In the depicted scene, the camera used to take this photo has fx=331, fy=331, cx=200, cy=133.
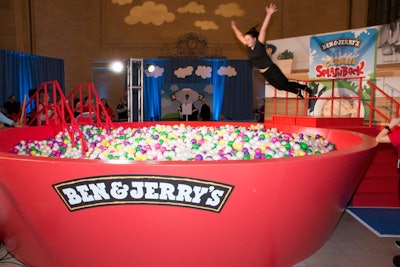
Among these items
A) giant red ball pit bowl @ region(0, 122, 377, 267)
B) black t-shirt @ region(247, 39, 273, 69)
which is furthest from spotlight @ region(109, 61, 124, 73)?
giant red ball pit bowl @ region(0, 122, 377, 267)

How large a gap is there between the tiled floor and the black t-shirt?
215 centimetres

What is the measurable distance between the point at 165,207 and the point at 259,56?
113 inches

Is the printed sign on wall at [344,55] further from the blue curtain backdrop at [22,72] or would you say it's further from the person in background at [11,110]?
the blue curtain backdrop at [22,72]

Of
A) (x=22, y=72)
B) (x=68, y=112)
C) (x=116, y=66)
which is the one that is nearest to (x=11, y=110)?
(x=68, y=112)

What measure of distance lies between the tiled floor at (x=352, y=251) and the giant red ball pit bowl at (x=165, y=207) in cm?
37

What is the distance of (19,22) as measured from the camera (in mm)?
9781

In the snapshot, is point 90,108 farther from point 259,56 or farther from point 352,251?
point 352,251

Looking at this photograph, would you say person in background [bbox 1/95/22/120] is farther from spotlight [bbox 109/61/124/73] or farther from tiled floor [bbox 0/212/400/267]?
spotlight [bbox 109/61/124/73]

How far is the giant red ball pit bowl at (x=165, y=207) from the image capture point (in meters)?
1.76

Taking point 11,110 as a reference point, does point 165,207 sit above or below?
below

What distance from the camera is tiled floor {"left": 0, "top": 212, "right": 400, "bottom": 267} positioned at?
2350 mm

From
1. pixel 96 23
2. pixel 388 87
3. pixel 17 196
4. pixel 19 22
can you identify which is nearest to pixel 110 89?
pixel 96 23

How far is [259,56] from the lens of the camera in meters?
4.15

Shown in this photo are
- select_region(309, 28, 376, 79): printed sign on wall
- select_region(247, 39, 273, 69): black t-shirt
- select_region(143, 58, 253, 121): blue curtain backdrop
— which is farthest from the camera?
select_region(143, 58, 253, 121): blue curtain backdrop
